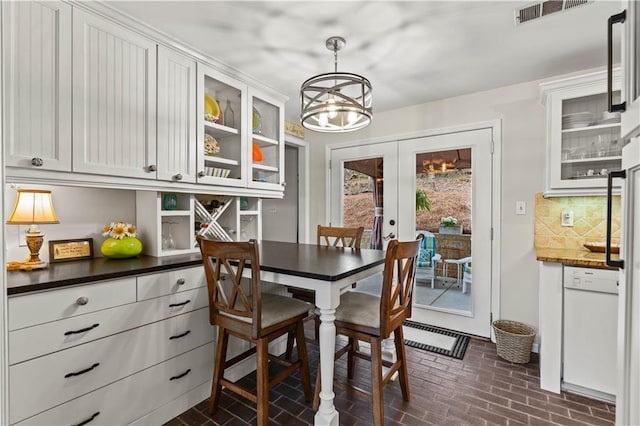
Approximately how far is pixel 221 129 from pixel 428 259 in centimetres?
245

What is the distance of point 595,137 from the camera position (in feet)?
7.77

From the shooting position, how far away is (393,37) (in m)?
2.02

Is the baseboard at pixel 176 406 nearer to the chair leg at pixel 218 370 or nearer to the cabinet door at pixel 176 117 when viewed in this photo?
the chair leg at pixel 218 370

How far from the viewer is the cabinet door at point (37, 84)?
1.42 metres

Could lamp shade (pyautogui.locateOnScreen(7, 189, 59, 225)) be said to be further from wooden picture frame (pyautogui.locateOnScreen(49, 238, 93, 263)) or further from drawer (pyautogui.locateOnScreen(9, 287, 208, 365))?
drawer (pyautogui.locateOnScreen(9, 287, 208, 365))

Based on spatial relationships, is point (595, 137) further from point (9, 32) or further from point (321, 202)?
point (9, 32)

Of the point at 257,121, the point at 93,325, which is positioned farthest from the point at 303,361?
the point at 257,121

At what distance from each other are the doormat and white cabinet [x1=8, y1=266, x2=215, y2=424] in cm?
186

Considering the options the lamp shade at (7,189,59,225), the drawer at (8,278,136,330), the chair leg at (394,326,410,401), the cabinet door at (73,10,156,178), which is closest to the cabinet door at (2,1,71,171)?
the cabinet door at (73,10,156,178)

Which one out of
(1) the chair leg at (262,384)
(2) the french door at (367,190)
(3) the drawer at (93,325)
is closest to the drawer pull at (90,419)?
(3) the drawer at (93,325)

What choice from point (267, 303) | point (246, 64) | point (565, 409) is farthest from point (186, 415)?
point (246, 64)

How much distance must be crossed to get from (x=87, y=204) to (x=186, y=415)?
1.51m

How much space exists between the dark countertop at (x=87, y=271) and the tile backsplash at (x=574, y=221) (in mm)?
2848

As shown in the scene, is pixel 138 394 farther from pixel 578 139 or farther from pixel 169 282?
pixel 578 139
